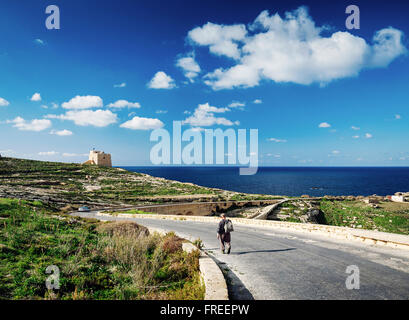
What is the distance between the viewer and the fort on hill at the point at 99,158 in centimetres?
9106

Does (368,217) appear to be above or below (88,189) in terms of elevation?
below

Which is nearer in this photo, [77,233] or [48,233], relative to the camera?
[48,233]

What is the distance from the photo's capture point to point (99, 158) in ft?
299

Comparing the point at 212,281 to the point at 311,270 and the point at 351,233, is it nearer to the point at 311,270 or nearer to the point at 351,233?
the point at 311,270

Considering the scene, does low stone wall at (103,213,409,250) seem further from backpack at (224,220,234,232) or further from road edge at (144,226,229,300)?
road edge at (144,226,229,300)

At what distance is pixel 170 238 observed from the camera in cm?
1013

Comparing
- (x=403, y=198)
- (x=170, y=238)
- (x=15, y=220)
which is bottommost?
(x=403, y=198)

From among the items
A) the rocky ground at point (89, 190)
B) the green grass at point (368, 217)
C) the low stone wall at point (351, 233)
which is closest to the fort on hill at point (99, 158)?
the rocky ground at point (89, 190)

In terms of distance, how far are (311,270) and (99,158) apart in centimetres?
9522

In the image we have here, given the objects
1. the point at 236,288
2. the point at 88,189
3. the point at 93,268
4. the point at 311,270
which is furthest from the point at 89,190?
the point at 311,270

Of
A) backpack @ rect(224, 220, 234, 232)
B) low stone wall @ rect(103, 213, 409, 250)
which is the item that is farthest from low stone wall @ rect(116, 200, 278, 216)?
backpack @ rect(224, 220, 234, 232)
